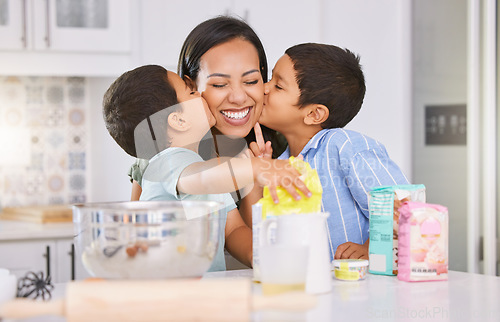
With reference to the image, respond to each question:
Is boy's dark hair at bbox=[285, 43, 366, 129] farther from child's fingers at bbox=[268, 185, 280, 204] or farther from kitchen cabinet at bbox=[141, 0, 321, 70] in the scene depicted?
kitchen cabinet at bbox=[141, 0, 321, 70]

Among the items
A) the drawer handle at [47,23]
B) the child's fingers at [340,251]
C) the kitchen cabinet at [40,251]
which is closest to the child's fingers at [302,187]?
the child's fingers at [340,251]

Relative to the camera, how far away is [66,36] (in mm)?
2645

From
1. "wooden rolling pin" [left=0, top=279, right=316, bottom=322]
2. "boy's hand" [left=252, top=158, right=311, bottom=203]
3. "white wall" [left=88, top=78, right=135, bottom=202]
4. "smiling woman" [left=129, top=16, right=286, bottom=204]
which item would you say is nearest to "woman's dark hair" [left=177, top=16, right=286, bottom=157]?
"smiling woman" [left=129, top=16, right=286, bottom=204]

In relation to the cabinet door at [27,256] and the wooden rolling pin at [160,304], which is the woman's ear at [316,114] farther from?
the cabinet door at [27,256]

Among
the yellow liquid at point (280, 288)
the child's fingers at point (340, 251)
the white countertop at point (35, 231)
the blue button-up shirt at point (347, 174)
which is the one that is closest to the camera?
the yellow liquid at point (280, 288)

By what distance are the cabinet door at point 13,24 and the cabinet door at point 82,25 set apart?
1.9 inches

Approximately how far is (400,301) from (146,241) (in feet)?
1.36

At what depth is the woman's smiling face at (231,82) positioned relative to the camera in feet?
4.79

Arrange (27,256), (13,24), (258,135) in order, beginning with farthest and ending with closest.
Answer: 1. (13,24)
2. (27,256)
3. (258,135)

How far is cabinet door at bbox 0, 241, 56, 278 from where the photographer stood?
7.84ft

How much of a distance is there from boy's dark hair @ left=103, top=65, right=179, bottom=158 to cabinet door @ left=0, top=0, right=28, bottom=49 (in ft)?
4.73

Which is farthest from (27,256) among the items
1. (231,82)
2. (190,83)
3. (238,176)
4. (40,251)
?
(238,176)

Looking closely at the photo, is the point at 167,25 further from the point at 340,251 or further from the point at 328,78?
the point at 340,251

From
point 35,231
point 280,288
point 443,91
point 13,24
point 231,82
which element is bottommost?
point 35,231
